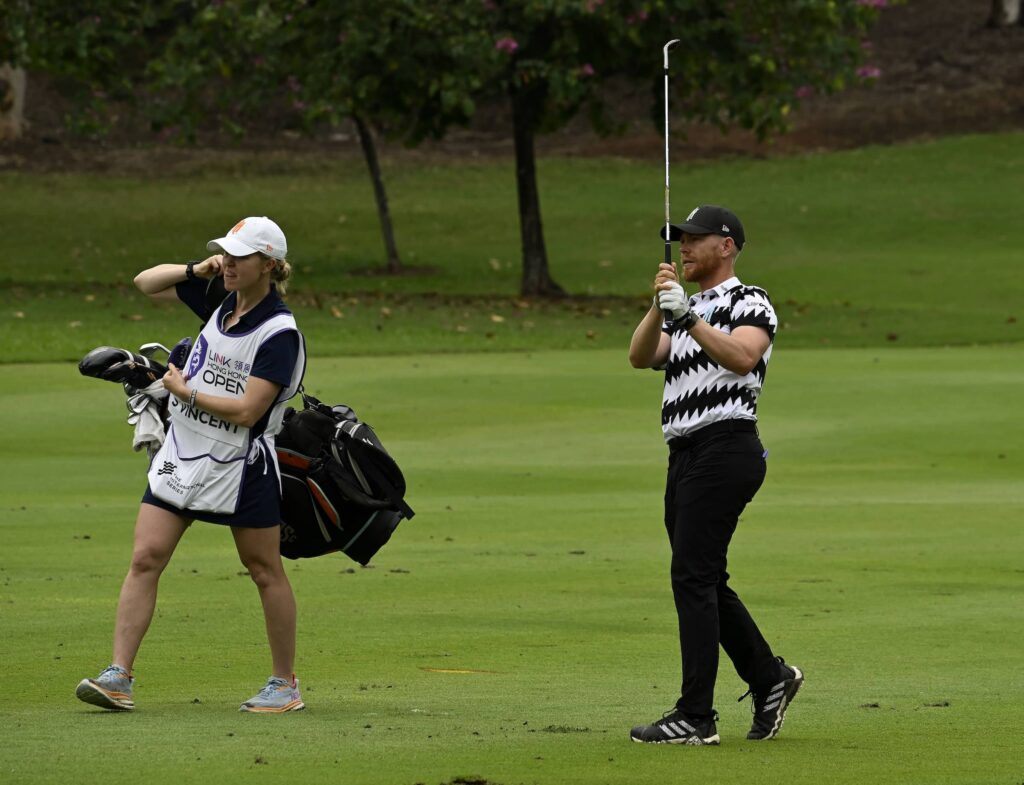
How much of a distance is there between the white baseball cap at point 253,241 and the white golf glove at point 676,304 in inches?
58.0

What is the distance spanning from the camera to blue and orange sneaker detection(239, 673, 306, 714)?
24.2 feet

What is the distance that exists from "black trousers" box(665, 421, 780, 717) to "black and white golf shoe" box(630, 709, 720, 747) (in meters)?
0.04

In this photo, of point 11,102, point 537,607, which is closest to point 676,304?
point 537,607

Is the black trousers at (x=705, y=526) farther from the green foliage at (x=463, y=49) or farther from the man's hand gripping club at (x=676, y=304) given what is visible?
the green foliage at (x=463, y=49)

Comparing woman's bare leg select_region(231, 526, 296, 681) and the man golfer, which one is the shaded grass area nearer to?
woman's bare leg select_region(231, 526, 296, 681)

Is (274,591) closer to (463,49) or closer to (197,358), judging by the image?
(197,358)

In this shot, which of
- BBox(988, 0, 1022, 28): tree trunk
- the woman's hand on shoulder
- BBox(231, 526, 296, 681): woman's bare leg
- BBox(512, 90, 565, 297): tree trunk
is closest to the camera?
BBox(231, 526, 296, 681): woman's bare leg

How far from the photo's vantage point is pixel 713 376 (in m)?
7.02

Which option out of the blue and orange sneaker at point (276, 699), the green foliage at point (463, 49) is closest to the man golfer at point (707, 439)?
the blue and orange sneaker at point (276, 699)

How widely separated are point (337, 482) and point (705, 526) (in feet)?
4.76

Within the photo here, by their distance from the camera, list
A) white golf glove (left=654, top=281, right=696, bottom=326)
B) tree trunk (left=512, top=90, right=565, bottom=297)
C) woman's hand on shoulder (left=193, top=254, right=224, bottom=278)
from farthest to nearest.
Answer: tree trunk (left=512, top=90, right=565, bottom=297)
woman's hand on shoulder (left=193, top=254, right=224, bottom=278)
white golf glove (left=654, top=281, right=696, bottom=326)

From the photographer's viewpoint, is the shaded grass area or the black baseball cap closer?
the black baseball cap

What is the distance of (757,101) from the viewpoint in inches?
1284

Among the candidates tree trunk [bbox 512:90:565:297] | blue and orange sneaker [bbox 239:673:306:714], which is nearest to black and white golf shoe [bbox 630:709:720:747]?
blue and orange sneaker [bbox 239:673:306:714]
